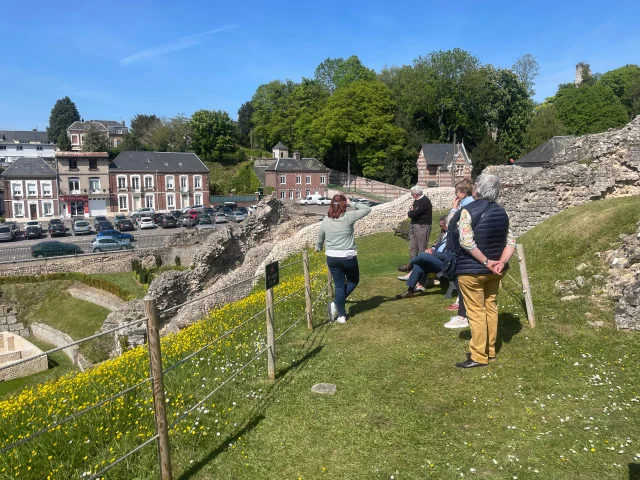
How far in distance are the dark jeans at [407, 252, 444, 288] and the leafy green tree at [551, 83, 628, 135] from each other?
66392mm

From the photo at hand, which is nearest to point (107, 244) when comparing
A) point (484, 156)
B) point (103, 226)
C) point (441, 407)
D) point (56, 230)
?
point (103, 226)

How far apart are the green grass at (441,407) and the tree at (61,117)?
106854mm

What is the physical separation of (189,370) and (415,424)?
3185 mm

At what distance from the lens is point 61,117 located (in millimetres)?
98250

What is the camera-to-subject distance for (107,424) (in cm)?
514

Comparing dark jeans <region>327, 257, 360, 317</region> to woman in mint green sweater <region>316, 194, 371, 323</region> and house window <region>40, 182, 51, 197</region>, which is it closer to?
woman in mint green sweater <region>316, 194, 371, 323</region>

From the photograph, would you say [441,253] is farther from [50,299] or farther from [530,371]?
[50,299]

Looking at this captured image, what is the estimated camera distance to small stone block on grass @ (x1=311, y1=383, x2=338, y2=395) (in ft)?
19.6

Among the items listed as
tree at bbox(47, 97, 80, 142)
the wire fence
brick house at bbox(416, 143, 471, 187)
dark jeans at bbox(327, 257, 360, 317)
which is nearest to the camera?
the wire fence

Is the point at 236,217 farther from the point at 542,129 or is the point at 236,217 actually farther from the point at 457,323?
the point at 457,323

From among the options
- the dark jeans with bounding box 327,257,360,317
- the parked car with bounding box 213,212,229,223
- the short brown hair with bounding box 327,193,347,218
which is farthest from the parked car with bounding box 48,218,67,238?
the short brown hair with bounding box 327,193,347,218

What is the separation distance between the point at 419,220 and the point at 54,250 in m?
30.0

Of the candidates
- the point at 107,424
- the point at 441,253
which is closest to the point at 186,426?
the point at 107,424

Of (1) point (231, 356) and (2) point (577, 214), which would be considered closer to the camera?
(1) point (231, 356)
